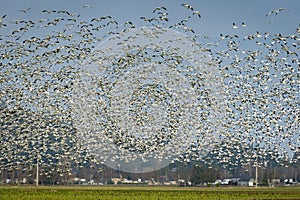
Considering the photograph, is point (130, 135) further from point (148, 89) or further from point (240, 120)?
point (240, 120)

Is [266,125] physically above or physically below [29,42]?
below

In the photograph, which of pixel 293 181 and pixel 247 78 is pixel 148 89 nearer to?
pixel 247 78

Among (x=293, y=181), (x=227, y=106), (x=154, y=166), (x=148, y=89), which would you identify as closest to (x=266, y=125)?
(x=227, y=106)

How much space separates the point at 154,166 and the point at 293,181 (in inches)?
1676

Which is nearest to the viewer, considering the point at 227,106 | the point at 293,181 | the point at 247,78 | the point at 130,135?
the point at 247,78

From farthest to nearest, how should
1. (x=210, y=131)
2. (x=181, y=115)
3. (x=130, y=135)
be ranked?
1. (x=130, y=135)
2. (x=181, y=115)
3. (x=210, y=131)

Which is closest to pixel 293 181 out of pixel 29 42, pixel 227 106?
pixel 227 106

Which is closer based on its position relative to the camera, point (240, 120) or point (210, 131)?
point (240, 120)

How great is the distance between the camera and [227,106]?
2434 inches

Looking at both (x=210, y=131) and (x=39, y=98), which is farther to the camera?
(x=210, y=131)

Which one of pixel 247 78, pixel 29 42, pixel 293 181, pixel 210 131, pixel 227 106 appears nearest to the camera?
pixel 29 42

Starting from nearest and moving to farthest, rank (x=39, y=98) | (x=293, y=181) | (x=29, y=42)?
(x=29, y=42)
(x=39, y=98)
(x=293, y=181)

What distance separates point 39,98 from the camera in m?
67.5

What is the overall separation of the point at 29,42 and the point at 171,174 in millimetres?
108103
